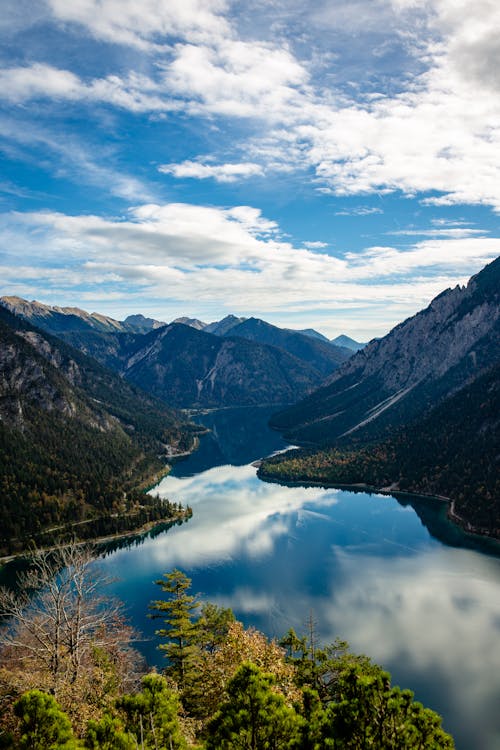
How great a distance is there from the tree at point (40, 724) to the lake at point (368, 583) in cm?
5873

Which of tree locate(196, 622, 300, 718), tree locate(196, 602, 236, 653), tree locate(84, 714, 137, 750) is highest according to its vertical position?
tree locate(84, 714, 137, 750)

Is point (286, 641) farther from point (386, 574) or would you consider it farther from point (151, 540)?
point (151, 540)

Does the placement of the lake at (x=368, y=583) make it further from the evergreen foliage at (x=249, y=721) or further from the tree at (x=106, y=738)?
the tree at (x=106, y=738)

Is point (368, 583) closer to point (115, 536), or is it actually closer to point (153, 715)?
point (115, 536)

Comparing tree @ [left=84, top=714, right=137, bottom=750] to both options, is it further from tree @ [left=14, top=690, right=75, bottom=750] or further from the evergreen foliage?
tree @ [left=14, top=690, right=75, bottom=750]

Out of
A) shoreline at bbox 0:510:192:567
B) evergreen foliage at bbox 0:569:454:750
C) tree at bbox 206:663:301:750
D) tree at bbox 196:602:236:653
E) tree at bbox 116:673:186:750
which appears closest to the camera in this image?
evergreen foliage at bbox 0:569:454:750

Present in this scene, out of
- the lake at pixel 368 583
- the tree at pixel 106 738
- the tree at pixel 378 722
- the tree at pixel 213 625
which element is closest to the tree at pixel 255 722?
the tree at pixel 378 722

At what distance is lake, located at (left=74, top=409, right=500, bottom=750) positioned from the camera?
79.6 m

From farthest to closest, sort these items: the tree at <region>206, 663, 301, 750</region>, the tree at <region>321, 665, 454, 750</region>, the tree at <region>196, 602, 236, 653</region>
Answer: the tree at <region>196, 602, 236, 653</region> < the tree at <region>206, 663, 301, 750</region> < the tree at <region>321, 665, 454, 750</region>

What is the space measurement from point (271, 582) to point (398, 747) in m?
101

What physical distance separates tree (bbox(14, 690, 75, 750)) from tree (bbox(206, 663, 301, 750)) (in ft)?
28.6

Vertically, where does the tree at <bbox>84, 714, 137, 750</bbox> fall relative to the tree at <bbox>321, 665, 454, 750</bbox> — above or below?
below

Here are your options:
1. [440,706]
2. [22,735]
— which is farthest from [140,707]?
[440,706]

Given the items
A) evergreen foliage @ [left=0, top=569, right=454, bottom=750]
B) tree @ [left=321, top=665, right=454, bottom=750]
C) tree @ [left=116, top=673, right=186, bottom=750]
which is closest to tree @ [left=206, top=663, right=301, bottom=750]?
evergreen foliage @ [left=0, top=569, right=454, bottom=750]
